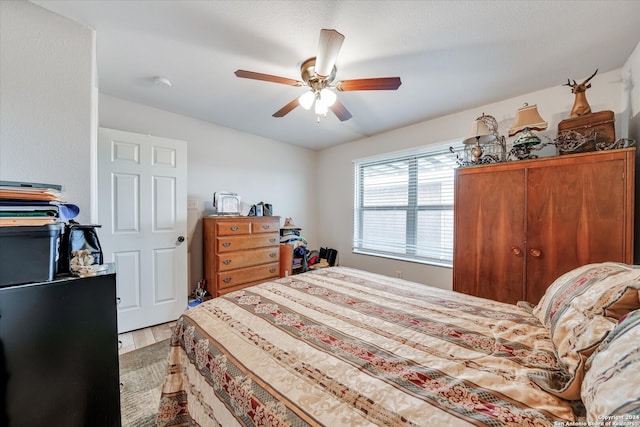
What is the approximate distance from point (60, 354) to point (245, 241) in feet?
6.56

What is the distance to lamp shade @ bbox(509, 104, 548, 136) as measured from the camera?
6.26ft

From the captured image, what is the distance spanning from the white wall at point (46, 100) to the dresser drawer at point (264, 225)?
170 centimetres

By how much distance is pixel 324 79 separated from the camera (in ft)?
5.61

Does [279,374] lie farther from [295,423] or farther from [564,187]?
[564,187]

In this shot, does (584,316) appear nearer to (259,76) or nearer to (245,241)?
(259,76)

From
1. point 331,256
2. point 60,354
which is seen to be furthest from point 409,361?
point 331,256

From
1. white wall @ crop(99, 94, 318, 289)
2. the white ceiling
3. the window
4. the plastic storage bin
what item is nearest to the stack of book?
the plastic storage bin

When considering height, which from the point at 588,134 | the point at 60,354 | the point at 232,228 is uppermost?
the point at 588,134

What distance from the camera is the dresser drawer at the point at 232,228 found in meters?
2.79

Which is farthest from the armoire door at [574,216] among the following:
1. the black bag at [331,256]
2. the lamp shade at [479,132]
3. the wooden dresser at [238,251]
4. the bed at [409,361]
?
the wooden dresser at [238,251]

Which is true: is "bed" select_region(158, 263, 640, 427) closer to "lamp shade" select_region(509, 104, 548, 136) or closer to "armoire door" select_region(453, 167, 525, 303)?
"armoire door" select_region(453, 167, 525, 303)

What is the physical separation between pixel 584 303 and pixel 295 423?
104 centimetres

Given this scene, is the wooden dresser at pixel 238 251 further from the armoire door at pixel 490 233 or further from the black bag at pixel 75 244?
the armoire door at pixel 490 233

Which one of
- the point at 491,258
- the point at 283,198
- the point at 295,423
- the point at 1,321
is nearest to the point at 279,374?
the point at 295,423
